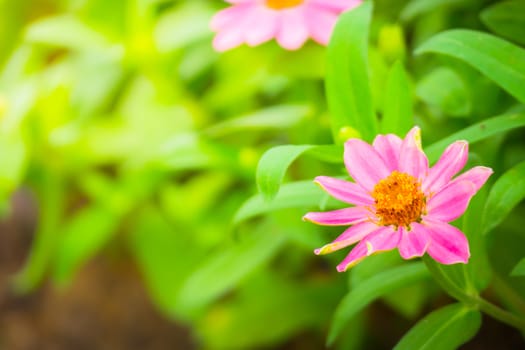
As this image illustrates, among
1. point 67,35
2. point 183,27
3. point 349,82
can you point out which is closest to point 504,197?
point 349,82

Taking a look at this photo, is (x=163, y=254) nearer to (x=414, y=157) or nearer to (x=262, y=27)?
(x=262, y=27)

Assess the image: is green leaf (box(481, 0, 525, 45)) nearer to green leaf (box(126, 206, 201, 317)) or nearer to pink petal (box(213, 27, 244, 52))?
pink petal (box(213, 27, 244, 52))

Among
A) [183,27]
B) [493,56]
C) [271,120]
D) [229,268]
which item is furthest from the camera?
[183,27]

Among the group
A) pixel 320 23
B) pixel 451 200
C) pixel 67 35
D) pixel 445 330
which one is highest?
pixel 67 35

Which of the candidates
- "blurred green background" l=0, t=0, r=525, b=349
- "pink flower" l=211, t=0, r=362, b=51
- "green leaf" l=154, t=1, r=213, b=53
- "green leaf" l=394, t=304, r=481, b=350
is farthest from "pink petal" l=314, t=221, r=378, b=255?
"green leaf" l=154, t=1, r=213, b=53

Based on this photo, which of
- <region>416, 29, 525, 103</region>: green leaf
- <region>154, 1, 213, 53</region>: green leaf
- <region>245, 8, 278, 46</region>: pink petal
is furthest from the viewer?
<region>154, 1, 213, 53</region>: green leaf

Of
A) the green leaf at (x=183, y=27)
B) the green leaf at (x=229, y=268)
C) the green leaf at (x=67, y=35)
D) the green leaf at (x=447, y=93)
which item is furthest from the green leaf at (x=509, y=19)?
the green leaf at (x=67, y=35)
